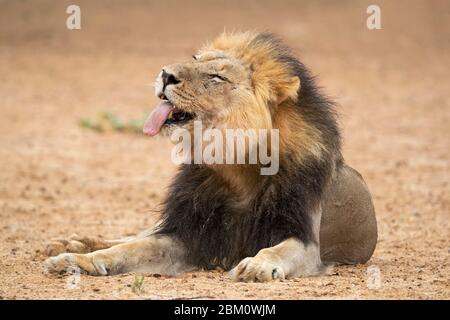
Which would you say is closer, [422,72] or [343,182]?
[343,182]

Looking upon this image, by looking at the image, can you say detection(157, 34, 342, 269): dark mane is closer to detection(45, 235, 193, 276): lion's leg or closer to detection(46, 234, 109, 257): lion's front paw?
detection(45, 235, 193, 276): lion's leg

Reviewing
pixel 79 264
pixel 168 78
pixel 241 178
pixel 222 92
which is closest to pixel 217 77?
pixel 222 92

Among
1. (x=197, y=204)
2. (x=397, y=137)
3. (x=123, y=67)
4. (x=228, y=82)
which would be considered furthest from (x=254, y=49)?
(x=123, y=67)

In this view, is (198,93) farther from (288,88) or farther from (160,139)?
(160,139)

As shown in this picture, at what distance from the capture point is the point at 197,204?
20.9 ft

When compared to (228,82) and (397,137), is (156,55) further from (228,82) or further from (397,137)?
(228,82)

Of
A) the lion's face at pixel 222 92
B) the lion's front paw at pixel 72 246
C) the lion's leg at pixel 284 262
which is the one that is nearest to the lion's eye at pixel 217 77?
the lion's face at pixel 222 92

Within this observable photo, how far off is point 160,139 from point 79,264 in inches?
278

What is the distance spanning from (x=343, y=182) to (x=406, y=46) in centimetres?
1507

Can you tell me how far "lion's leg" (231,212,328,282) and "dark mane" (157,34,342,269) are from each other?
93mm

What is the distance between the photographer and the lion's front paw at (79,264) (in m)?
6.05

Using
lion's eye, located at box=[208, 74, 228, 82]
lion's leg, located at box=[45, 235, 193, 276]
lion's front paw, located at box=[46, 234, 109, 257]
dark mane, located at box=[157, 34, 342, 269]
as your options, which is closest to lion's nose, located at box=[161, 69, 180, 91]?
lion's eye, located at box=[208, 74, 228, 82]

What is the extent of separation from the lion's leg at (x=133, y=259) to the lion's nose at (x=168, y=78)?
3.47ft

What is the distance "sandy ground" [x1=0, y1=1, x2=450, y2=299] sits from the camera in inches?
241
